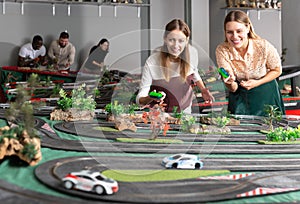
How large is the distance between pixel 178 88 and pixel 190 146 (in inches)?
26.9

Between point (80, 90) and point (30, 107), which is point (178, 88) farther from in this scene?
point (30, 107)

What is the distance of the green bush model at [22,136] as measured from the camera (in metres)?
2.30

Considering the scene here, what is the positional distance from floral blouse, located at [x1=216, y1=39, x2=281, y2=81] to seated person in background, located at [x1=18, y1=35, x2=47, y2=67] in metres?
7.70

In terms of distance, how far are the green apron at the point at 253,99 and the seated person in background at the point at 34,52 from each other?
296 inches

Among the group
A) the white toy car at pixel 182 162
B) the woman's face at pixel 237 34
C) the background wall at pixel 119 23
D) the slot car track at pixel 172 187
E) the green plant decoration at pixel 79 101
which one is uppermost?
the background wall at pixel 119 23

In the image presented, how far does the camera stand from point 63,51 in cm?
1207

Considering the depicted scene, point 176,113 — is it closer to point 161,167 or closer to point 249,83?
point 249,83

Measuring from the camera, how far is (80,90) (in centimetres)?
350

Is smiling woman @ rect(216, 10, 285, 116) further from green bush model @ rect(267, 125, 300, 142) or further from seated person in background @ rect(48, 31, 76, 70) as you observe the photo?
seated person in background @ rect(48, 31, 76, 70)

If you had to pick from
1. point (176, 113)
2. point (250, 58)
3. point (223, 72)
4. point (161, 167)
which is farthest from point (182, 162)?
point (250, 58)

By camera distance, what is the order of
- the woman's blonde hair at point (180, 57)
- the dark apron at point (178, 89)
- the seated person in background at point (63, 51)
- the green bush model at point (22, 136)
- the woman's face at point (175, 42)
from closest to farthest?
1. the green bush model at point (22, 136)
2. the woman's face at point (175, 42)
3. the woman's blonde hair at point (180, 57)
4. the dark apron at point (178, 89)
5. the seated person in background at point (63, 51)

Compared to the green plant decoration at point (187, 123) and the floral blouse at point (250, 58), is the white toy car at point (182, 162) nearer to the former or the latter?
the green plant decoration at point (187, 123)

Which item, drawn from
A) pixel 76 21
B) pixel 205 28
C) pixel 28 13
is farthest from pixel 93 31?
pixel 205 28

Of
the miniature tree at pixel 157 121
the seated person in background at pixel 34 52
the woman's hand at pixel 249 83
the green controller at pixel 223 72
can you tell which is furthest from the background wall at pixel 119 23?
the miniature tree at pixel 157 121
